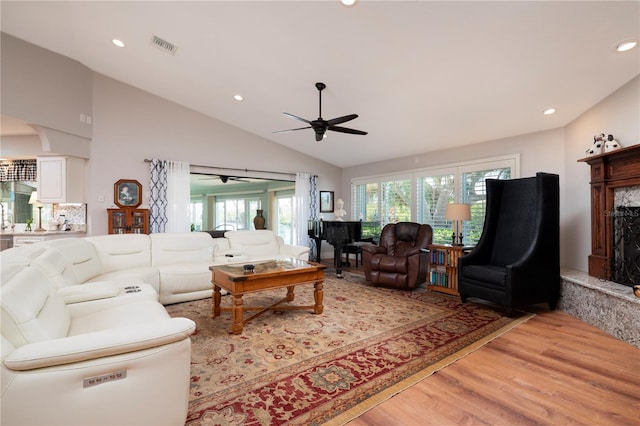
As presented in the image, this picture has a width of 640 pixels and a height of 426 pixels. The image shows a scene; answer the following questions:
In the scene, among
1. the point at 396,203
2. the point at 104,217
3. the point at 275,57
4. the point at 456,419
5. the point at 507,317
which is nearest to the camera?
the point at 456,419

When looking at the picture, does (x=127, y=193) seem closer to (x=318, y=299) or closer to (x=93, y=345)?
(x=318, y=299)

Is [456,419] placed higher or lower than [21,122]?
lower

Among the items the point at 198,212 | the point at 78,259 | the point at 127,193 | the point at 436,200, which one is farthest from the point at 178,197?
the point at 198,212

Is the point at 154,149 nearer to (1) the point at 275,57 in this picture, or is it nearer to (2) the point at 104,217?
(2) the point at 104,217

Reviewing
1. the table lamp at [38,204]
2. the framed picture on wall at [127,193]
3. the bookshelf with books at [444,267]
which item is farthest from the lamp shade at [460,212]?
the table lamp at [38,204]

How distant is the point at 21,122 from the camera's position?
4.21 m

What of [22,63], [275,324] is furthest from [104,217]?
[275,324]

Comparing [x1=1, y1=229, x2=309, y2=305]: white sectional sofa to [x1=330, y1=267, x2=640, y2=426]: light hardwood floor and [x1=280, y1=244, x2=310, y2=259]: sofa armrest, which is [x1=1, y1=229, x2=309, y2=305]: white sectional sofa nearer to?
[x1=280, y1=244, x2=310, y2=259]: sofa armrest

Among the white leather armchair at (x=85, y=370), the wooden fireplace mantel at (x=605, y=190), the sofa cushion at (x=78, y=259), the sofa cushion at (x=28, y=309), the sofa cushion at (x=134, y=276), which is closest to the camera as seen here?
the white leather armchair at (x=85, y=370)

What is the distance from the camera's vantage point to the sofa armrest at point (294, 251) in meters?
5.00

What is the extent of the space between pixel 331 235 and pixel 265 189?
14.7ft

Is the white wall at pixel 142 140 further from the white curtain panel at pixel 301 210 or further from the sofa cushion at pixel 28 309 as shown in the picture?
the sofa cushion at pixel 28 309

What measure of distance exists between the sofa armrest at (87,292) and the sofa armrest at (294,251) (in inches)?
112

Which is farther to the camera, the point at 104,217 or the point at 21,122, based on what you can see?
the point at 104,217
